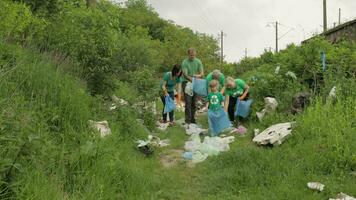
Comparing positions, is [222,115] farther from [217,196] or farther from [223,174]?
[217,196]

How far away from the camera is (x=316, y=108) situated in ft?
23.1

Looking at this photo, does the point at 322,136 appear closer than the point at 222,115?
Yes

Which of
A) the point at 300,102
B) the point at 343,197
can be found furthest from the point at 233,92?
the point at 343,197

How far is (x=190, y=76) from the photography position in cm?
1017

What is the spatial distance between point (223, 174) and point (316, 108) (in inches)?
87.4

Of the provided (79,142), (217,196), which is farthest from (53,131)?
(217,196)

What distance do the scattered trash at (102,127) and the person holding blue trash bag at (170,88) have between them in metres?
3.47

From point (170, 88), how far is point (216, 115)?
2041 mm

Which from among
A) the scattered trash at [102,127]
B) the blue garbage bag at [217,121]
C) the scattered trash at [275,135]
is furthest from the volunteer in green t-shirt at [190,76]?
the scattered trash at [102,127]

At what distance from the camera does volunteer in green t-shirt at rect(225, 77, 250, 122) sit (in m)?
9.58

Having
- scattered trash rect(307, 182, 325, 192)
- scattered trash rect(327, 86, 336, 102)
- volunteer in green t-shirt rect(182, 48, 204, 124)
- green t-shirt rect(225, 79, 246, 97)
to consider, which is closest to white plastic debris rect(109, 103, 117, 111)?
volunteer in green t-shirt rect(182, 48, 204, 124)

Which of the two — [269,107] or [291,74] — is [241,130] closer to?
[269,107]

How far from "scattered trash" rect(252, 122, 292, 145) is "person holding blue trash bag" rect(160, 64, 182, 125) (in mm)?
3057

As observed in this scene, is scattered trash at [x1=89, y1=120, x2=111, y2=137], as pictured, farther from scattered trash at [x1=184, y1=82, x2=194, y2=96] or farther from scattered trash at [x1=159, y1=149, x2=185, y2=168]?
scattered trash at [x1=184, y1=82, x2=194, y2=96]
